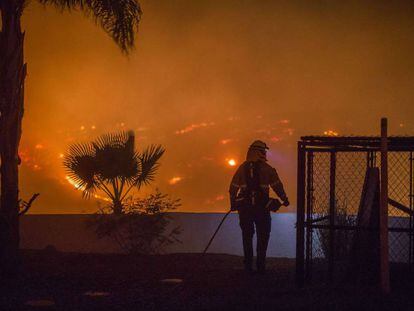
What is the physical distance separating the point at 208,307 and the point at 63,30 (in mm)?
19030

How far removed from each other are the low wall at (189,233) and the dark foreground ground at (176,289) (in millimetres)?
2218

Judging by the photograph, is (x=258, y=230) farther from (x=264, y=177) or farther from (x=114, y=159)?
(x=114, y=159)

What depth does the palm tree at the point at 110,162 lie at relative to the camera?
1502 centimetres

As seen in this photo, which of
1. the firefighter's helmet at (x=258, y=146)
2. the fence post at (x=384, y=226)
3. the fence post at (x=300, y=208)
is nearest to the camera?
the fence post at (x=384, y=226)

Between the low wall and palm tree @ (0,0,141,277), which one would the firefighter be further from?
the low wall

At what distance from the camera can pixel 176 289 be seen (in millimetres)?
9766

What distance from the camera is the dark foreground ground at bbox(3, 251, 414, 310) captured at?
8594 millimetres

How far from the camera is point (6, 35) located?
10.9 meters

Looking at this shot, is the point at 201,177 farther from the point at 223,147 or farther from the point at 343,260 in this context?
the point at 343,260

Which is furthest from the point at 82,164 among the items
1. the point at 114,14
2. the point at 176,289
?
the point at 176,289

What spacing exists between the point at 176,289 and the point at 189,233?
5.51 metres

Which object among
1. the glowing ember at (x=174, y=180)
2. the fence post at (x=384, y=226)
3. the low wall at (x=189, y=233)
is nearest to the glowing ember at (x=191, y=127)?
the glowing ember at (x=174, y=180)

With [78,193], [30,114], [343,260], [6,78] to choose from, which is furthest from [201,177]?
[6,78]

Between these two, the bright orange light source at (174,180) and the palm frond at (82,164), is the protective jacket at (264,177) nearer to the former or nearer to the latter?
the palm frond at (82,164)
